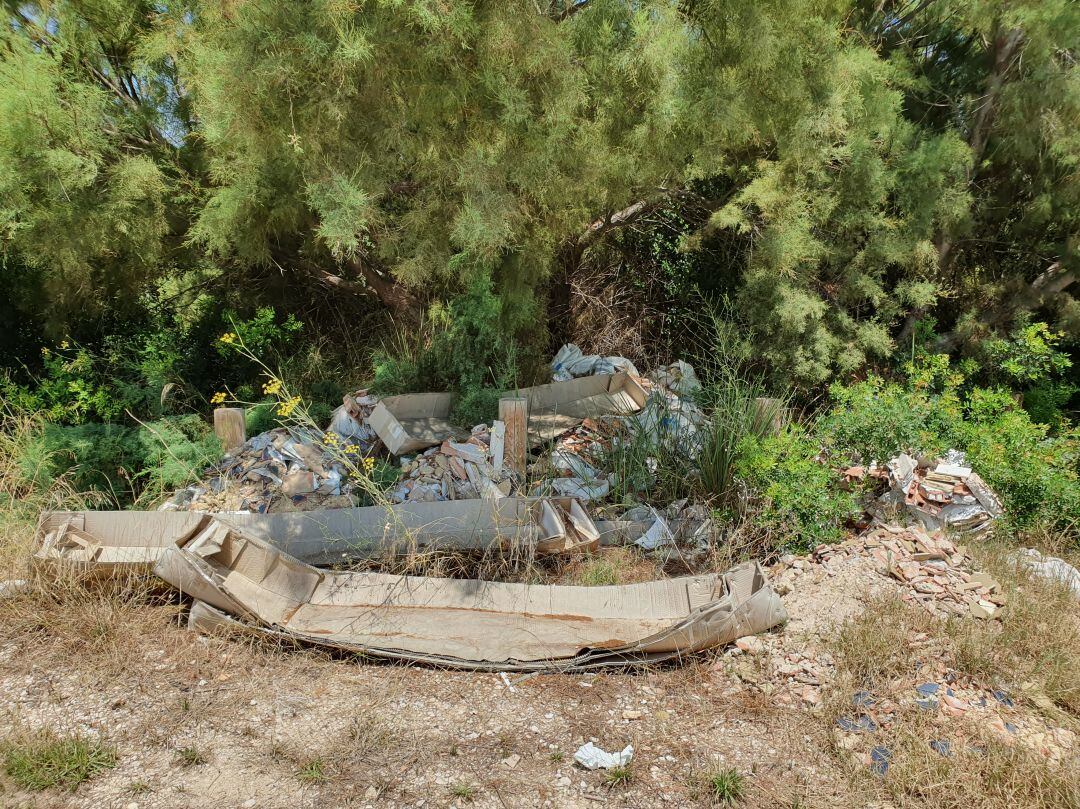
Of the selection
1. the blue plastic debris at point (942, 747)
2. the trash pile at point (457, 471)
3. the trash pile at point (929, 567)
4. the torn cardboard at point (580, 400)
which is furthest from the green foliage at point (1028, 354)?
the trash pile at point (457, 471)

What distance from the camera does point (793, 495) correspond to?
10.9 feet

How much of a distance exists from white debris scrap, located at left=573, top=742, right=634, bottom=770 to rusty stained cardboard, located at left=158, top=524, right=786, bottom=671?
45 cm

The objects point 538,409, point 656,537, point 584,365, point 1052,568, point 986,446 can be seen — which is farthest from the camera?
point 584,365

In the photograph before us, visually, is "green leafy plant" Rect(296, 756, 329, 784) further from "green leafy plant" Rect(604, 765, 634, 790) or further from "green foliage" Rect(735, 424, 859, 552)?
"green foliage" Rect(735, 424, 859, 552)

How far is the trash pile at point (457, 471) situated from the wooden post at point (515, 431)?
4 centimetres

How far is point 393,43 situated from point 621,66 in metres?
1.14

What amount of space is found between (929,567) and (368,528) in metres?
2.48

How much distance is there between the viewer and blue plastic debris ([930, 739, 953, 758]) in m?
2.23

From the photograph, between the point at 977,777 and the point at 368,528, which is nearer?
the point at 977,777

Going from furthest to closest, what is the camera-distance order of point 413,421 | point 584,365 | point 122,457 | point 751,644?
1. point 584,365
2. point 413,421
3. point 122,457
4. point 751,644

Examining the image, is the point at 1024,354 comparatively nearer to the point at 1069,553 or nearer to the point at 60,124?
the point at 1069,553

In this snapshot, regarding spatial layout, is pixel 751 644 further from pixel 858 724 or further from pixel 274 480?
pixel 274 480

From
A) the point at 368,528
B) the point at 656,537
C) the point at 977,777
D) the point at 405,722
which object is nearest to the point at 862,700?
the point at 977,777

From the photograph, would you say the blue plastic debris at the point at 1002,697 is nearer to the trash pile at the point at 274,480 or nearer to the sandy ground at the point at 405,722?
the sandy ground at the point at 405,722
